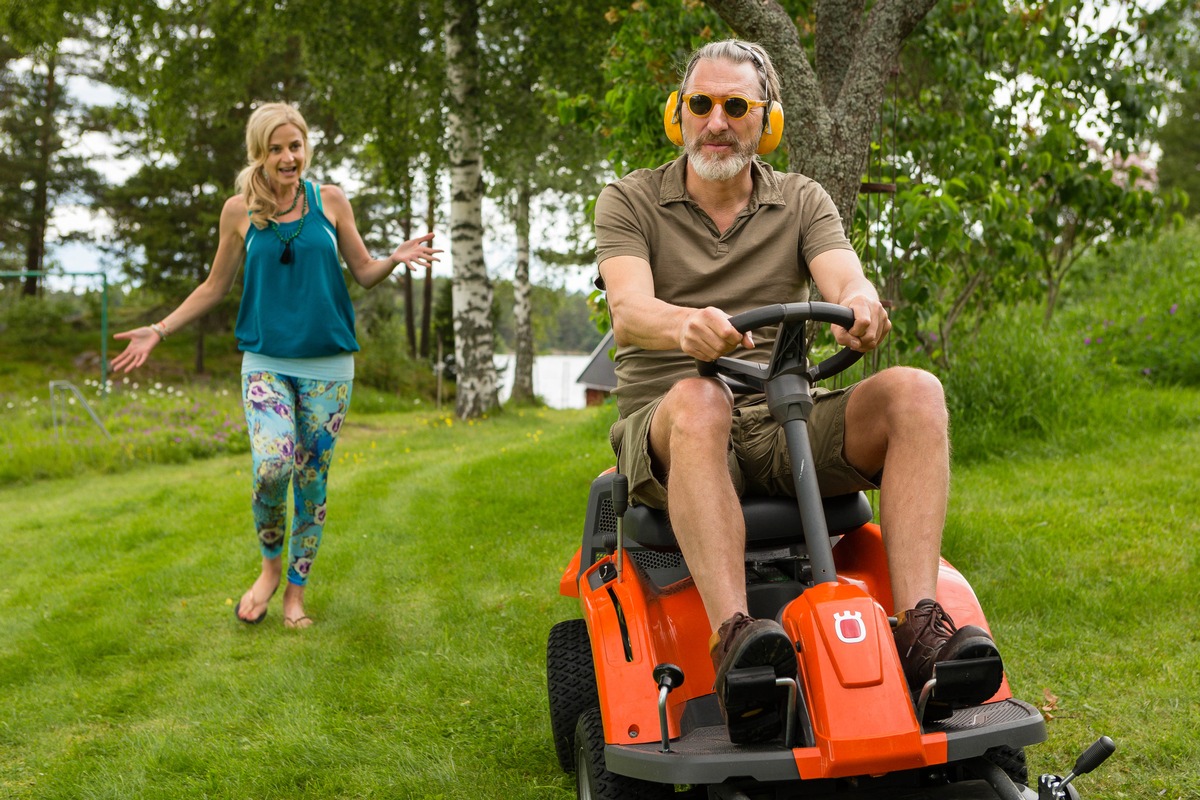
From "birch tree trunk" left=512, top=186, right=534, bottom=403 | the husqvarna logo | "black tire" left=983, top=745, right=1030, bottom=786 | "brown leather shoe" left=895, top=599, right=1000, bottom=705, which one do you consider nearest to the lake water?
"birch tree trunk" left=512, top=186, right=534, bottom=403

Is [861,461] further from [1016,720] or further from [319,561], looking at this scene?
[319,561]

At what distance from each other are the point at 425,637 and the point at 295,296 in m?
1.35

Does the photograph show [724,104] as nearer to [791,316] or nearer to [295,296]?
[791,316]

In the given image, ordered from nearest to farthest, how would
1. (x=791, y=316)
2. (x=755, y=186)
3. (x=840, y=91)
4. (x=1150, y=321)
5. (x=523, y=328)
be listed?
(x=791, y=316)
(x=755, y=186)
(x=840, y=91)
(x=1150, y=321)
(x=523, y=328)

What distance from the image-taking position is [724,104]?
2.60 m

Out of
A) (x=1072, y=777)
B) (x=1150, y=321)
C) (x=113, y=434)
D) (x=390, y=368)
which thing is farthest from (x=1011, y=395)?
(x=390, y=368)

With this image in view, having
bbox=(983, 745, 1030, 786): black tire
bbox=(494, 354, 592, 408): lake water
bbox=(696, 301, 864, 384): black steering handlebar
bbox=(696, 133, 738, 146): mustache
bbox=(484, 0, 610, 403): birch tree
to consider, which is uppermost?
bbox=(484, 0, 610, 403): birch tree

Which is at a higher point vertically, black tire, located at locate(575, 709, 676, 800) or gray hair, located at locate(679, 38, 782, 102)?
gray hair, located at locate(679, 38, 782, 102)

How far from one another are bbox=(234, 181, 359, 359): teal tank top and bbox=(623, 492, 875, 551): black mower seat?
6.09 ft

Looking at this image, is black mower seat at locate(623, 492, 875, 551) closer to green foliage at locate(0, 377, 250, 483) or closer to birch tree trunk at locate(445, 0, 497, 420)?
green foliage at locate(0, 377, 250, 483)

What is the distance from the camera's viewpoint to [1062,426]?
5973 millimetres

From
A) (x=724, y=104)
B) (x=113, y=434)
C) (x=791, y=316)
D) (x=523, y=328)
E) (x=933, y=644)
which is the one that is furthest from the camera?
(x=523, y=328)

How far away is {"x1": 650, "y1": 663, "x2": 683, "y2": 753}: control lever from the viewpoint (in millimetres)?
1837

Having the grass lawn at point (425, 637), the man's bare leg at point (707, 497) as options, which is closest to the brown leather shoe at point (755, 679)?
the man's bare leg at point (707, 497)
